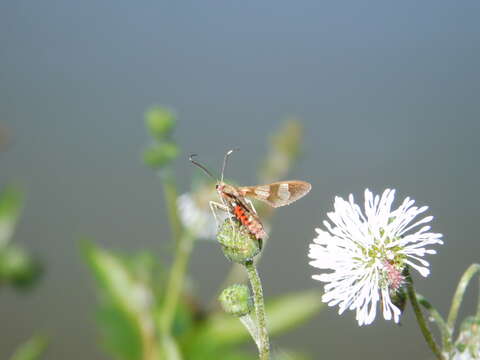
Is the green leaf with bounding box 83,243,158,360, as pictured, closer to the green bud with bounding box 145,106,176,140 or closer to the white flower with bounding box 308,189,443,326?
the green bud with bounding box 145,106,176,140

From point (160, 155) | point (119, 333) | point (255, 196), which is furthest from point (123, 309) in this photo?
point (255, 196)

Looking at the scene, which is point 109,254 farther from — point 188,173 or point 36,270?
point 188,173

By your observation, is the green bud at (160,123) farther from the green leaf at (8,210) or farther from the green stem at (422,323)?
the green stem at (422,323)

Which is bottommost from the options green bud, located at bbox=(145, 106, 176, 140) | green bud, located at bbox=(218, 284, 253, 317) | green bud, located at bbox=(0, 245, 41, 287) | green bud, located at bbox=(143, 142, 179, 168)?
green bud, located at bbox=(218, 284, 253, 317)

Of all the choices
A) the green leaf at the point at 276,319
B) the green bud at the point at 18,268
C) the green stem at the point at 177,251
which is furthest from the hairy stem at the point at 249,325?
the green bud at the point at 18,268

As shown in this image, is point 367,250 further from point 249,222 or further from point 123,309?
point 123,309

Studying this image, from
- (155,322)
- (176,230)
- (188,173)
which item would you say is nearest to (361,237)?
(176,230)

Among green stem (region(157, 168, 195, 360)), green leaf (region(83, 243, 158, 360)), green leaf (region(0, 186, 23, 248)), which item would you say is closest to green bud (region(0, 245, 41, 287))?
green leaf (region(0, 186, 23, 248))
